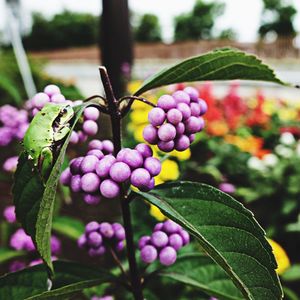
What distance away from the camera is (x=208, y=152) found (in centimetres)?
344

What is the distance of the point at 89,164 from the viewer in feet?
2.14

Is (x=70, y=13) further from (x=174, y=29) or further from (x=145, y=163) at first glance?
(x=145, y=163)

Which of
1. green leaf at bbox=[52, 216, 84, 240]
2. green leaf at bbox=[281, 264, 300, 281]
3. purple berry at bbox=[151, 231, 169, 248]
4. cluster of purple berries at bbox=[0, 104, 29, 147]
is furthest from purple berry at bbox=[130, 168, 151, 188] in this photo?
green leaf at bbox=[281, 264, 300, 281]

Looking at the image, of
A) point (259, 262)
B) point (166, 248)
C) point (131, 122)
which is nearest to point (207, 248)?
point (259, 262)

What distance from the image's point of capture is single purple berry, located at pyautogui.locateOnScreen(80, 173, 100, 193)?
0.64 meters

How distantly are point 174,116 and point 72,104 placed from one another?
0.51 feet

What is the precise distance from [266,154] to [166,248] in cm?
244

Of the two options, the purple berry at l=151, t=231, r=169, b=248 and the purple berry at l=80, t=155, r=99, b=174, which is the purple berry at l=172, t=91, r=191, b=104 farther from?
the purple berry at l=151, t=231, r=169, b=248

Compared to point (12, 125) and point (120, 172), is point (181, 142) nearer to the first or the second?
point (120, 172)

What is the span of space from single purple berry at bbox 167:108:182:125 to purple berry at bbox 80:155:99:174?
118 millimetres

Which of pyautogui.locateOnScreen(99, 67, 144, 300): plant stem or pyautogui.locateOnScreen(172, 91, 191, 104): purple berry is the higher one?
pyautogui.locateOnScreen(172, 91, 191, 104): purple berry

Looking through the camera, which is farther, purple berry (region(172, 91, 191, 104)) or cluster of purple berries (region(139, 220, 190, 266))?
cluster of purple berries (region(139, 220, 190, 266))

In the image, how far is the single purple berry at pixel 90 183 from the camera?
2.09ft

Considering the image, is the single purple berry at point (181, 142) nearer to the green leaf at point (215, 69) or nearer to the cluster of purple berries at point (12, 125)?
the green leaf at point (215, 69)
